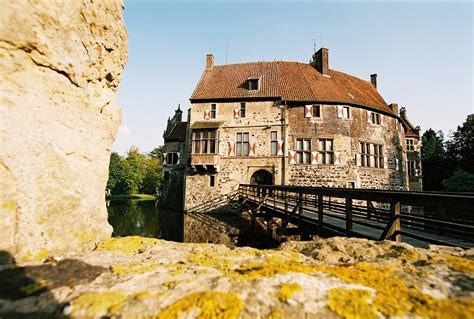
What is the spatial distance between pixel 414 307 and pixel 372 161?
1949 centimetres

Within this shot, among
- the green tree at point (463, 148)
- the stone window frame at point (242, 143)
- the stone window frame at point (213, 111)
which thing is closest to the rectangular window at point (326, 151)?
the stone window frame at point (242, 143)

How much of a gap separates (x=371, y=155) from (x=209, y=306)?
65.4 ft

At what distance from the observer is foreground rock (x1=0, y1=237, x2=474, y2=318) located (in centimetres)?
108

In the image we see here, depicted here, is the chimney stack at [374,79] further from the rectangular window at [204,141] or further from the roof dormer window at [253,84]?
the rectangular window at [204,141]

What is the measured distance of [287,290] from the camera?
1235mm

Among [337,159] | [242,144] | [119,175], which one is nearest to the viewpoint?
[337,159]

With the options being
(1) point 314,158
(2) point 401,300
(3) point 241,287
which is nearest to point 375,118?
(1) point 314,158

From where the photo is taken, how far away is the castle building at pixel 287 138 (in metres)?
16.9

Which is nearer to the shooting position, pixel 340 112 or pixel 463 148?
pixel 340 112

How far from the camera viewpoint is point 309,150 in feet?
56.0

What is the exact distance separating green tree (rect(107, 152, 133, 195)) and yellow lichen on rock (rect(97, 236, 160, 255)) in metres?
37.7

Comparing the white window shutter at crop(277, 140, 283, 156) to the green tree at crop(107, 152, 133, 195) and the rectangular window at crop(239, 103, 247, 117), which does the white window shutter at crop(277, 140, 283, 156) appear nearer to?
the rectangular window at crop(239, 103, 247, 117)

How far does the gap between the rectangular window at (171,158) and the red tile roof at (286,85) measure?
263 inches

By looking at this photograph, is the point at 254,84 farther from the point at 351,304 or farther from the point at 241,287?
the point at 351,304
